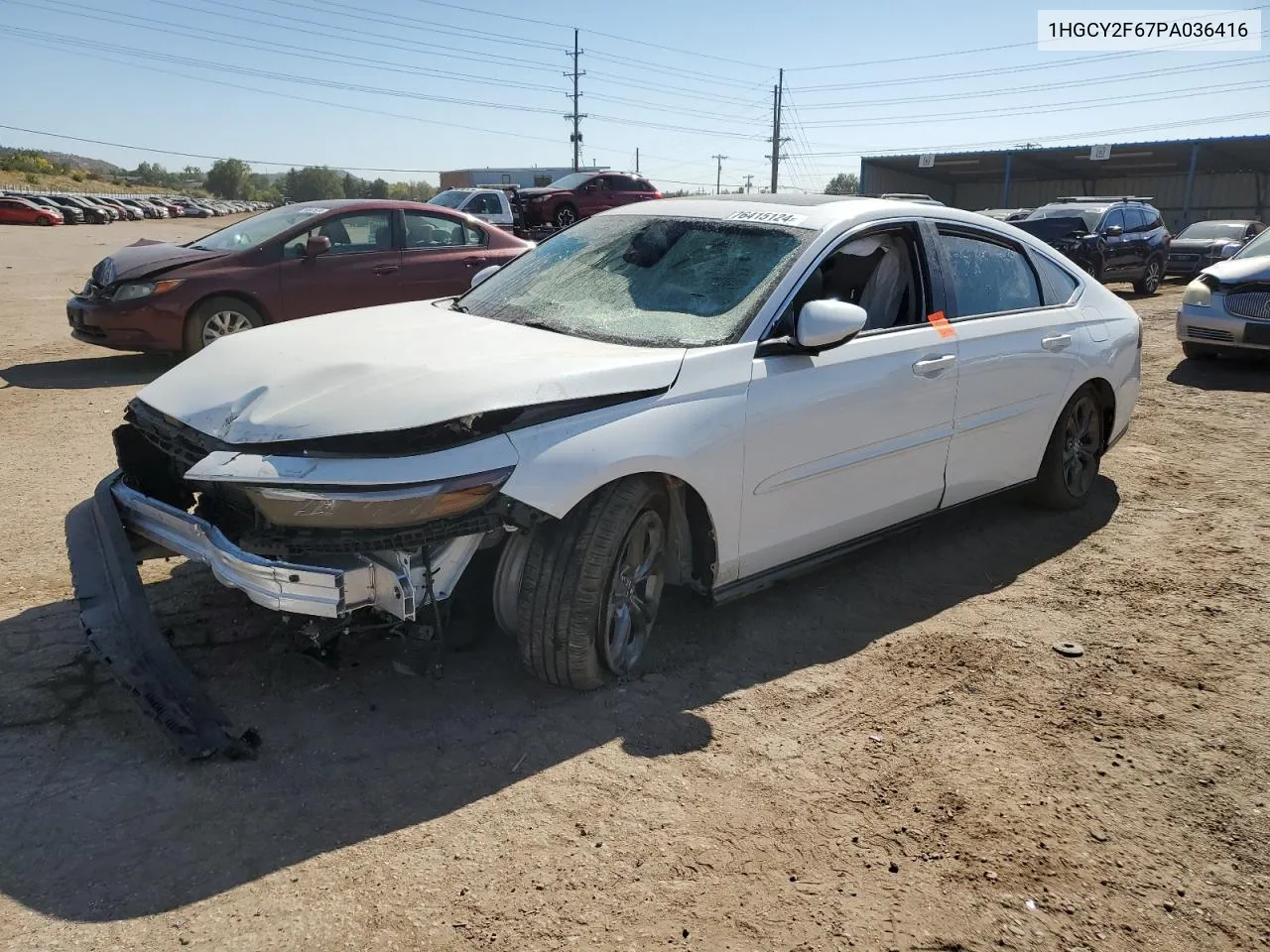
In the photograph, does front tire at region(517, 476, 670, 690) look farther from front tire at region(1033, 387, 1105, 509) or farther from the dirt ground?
front tire at region(1033, 387, 1105, 509)

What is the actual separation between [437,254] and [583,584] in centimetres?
736

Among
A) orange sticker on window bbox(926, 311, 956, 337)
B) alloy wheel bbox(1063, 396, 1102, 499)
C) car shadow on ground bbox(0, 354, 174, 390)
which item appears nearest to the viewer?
orange sticker on window bbox(926, 311, 956, 337)

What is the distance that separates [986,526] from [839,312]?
2.21 metres

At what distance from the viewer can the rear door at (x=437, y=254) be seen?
31.5 ft

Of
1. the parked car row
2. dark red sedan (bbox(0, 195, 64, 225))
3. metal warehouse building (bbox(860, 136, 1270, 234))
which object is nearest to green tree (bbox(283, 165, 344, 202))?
the parked car row

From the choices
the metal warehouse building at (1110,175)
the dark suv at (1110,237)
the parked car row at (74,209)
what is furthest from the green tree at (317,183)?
the dark suv at (1110,237)

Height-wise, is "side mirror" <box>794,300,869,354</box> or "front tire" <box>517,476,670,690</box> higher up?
"side mirror" <box>794,300,869,354</box>

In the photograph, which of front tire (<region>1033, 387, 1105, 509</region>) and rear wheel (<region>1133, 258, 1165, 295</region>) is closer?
front tire (<region>1033, 387, 1105, 509</region>)

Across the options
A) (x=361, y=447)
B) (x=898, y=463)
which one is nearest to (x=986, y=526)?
(x=898, y=463)

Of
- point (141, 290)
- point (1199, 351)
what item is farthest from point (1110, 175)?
point (141, 290)

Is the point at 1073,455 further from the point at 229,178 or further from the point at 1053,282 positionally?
the point at 229,178

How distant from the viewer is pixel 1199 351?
10.3 metres

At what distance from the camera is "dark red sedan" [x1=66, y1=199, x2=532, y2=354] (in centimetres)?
849

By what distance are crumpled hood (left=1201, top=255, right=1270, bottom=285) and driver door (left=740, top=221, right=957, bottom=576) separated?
687cm
